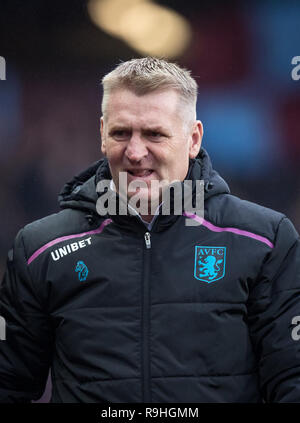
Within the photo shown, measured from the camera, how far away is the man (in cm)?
144

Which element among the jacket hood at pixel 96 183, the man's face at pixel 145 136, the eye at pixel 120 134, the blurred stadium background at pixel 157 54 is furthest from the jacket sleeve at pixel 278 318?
the blurred stadium background at pixel 157 54

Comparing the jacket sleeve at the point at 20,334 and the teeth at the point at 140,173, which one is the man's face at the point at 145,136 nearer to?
the teeth at the point at 140,173

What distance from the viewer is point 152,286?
1470 millimetres

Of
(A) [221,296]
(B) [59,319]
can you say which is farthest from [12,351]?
(A) [221,296]

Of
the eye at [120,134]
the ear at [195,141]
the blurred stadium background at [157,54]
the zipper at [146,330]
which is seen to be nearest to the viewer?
the zipper at [146,330]

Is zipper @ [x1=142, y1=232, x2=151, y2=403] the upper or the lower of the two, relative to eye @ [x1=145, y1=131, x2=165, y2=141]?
lower

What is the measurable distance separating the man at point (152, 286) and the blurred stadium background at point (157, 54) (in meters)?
1.88

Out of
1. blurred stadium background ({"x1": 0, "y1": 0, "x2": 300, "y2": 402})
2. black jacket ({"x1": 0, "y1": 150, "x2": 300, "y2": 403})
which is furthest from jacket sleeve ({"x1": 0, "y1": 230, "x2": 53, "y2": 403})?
blurred stadium background ({"x1": 0, "y1": 0, "x2": 300, "y2": 402})

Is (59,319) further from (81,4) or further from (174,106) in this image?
(81,4)

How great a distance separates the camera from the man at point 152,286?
4.71 ft

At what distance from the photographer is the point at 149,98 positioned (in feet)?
4.94

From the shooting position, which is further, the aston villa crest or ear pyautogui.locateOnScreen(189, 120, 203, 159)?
ear pyautogui.locateOnScreen(189, 120, 203, 159)

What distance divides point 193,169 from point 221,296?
319 millimetres

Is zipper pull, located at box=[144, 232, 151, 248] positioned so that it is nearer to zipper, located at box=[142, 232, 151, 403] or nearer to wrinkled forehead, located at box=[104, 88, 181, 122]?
zipper, located at box=[142, 232, 151, 403]
